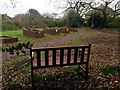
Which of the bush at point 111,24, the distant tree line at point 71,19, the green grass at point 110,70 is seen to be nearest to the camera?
the green grass at point 110,70

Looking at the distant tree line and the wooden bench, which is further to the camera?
the distant tree line

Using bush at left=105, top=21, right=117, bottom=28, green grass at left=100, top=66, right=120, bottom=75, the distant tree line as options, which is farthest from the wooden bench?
bush at left=105, top=21, right=117, bottom=28

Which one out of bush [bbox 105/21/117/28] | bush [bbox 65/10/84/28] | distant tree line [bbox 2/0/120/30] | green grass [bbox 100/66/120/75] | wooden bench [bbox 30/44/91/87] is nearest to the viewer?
wooden bench [bbox 30/44/91/87]

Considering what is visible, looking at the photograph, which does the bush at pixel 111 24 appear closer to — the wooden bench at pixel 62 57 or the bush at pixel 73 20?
the bush at pixel 73 20

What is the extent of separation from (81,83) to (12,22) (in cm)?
2265

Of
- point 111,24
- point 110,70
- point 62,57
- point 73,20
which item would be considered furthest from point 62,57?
point 111,24

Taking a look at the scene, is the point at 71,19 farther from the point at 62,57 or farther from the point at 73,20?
the point at 62,57

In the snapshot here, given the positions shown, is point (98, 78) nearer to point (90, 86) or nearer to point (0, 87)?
point (90, 86)

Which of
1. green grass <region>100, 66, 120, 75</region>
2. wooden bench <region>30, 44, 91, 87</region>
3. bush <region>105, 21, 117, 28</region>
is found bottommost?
green grass <region>100, 66, 120, 75</region>

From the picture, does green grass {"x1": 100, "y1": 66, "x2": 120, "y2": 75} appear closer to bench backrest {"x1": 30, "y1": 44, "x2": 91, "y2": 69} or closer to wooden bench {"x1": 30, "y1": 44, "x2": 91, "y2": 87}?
wooden bench {"x1": 30, "y1": 44, "x2": 91, "y2": 87}

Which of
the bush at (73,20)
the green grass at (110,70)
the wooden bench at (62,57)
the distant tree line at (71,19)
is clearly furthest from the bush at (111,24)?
the wooden bench at (62,57)

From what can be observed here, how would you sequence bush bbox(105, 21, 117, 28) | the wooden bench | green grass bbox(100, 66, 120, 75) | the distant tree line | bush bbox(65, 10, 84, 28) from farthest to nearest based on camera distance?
bush bbox(65, 10, 84, 28)
bush bbox(105, 21, 117, 28)
the distant tree line
green grass bbox(100, 66, 120, 75)
the wooden bench

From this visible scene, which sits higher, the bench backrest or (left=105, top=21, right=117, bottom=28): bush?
(left=105, top=21, right=117, bottom=28): bush

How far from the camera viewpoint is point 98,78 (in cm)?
504
